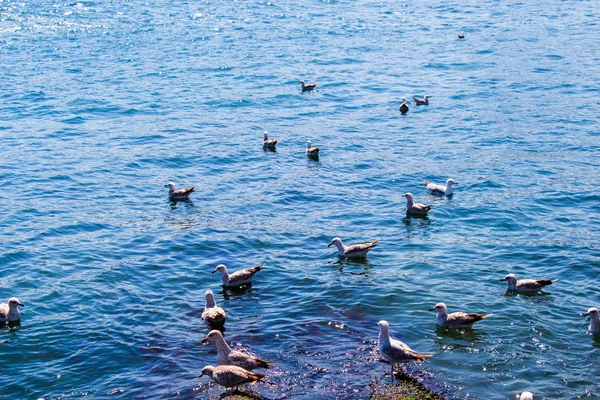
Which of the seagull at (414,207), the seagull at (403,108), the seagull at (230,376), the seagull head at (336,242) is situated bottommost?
the seagull at (230,376)

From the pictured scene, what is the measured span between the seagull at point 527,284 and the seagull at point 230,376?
8763 millimetres

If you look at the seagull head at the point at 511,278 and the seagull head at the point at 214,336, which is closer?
the seagull head at the point at 214,336

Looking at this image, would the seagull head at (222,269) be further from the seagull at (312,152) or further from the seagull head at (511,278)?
the seagull at (312,152)

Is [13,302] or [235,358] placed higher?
[13,302]

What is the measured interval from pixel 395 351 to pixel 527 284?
6184 mm

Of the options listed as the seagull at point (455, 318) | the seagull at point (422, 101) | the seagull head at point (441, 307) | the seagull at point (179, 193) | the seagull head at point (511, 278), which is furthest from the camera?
the seagull at point (422, 101)

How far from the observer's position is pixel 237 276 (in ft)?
77.0

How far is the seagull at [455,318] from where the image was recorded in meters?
20.4

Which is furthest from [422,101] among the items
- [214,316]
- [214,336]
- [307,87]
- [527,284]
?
[214,336]

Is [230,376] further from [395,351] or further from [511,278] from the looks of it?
[511,278]

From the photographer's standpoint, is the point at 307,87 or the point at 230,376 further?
the point at 307,87

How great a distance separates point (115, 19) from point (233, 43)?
36.7 feet

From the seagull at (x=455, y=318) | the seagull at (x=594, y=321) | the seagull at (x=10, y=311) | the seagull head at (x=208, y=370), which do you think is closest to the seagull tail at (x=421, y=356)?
the seagull at (x=455, y=318)

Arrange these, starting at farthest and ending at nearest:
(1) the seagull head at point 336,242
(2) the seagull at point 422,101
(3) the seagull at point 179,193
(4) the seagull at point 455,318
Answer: (2) the seagull at point 422,101 < (3) the seagull at point 179,193 < (1) the seagull head at point 336,242 < (4) the seagull at point 455,318
